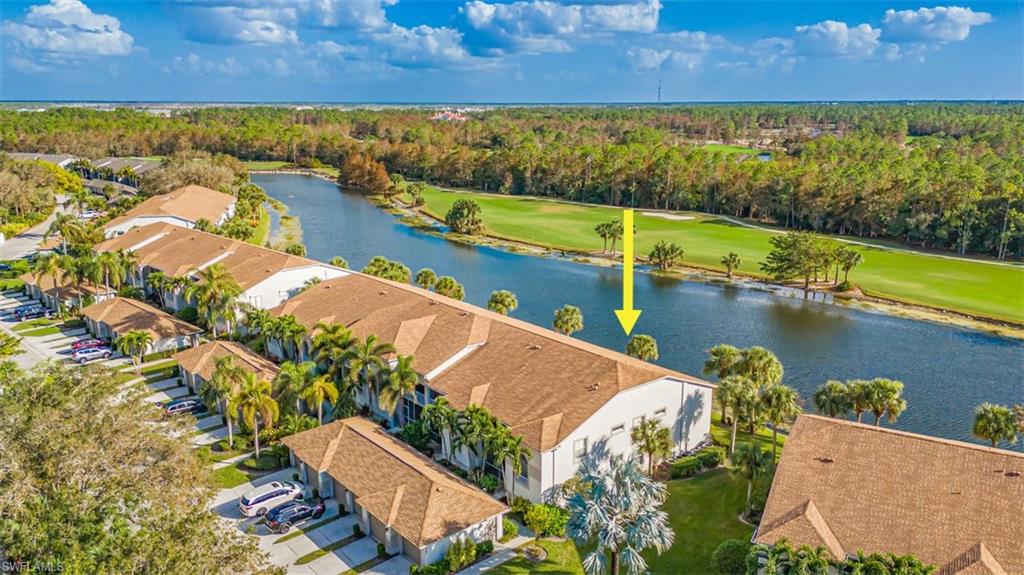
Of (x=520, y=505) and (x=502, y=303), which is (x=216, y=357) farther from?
(x=520, y=505)

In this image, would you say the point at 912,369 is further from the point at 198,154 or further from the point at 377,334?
the point at 198,154

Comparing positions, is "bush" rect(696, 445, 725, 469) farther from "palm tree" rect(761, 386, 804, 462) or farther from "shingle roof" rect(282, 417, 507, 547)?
"shingle roof" rect(282, 417, 507, 547)

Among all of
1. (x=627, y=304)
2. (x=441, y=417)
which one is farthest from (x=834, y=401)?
(x=441, y=417)

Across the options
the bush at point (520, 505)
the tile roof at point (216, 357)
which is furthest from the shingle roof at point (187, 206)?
the bush at point (520, 505)

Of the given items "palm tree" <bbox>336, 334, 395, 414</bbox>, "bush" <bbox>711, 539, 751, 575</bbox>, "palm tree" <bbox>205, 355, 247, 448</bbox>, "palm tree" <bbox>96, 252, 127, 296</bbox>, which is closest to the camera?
"bush" <bbox>711, 539, 751, 575</bbox>

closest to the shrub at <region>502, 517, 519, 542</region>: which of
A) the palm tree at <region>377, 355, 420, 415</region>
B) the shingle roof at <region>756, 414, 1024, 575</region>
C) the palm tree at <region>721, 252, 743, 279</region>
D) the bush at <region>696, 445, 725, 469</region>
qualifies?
the palm tree at <region>377, 355, 420, 415</region>

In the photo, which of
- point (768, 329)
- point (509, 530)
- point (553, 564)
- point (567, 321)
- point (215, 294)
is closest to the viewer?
point (553, 564)
